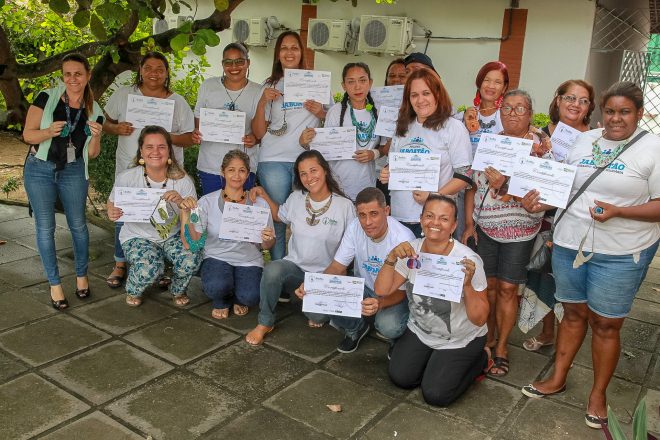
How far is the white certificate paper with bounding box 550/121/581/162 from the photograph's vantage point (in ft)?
11.9

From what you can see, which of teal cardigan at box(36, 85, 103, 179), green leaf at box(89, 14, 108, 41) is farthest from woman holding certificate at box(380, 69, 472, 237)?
teal cardigan at box(36, 85, 103, 179)

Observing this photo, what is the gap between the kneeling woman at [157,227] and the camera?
448cm

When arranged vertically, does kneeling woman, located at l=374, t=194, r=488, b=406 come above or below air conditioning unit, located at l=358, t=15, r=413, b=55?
below

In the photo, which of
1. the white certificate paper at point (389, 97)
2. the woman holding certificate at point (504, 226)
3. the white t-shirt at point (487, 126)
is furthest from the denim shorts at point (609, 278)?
the white certificate paper at point (389, 97)

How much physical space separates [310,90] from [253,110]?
550 mm

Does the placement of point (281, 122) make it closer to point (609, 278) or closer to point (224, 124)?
point (224, 124)

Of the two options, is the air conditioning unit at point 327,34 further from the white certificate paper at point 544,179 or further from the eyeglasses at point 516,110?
the white certificate paper at point 544,179

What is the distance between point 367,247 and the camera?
3.86 metres

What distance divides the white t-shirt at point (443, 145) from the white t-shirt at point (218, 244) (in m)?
1.23

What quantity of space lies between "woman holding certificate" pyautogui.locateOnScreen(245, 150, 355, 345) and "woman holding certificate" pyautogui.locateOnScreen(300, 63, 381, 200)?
232 mm

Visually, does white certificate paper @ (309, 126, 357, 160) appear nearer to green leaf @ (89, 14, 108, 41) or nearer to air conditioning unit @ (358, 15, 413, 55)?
green leaf @ (89, 14, 108, 41)

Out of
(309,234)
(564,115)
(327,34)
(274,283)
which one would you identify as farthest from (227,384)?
(327,34)

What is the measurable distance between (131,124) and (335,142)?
1.68 meters

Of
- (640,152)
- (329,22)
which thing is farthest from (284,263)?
(329,22)
